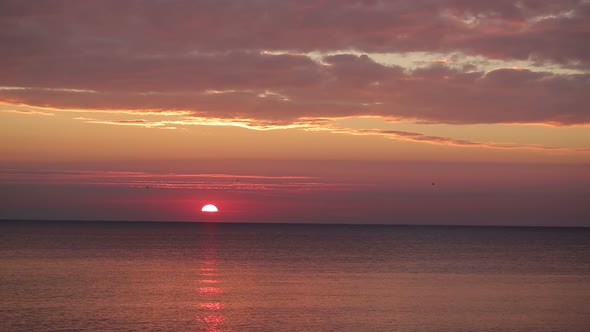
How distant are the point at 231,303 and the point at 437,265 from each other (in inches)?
1599

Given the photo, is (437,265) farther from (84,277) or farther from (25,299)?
(25,299)

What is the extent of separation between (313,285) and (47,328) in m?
25.1

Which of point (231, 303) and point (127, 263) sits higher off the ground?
point (127, 263)

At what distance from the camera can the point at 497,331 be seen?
3781 centimetres

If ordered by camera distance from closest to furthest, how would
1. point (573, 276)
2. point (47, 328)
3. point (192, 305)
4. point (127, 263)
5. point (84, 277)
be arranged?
point (47, 328)
point (192, 305)
point (84, 277)
point (573, 276)
point (127, 263)

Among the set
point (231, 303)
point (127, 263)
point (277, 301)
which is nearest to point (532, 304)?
point (277, 301)

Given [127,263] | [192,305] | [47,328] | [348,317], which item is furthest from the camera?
[127,263]

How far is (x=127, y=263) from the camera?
264ft

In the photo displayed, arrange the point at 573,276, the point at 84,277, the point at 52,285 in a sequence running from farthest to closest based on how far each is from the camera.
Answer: the point at 573,276
the point at 84,277
the point at 52,285

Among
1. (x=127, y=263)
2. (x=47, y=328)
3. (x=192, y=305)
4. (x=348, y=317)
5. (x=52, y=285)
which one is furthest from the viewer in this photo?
(x=127, y=263)

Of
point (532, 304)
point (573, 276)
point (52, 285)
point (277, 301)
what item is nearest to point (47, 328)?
point (277, 301)

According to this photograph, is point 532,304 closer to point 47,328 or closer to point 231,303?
point 231,303

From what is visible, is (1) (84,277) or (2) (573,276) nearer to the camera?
(1) (84,277)

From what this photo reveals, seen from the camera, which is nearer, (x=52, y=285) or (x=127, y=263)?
(x=52, y=285)
